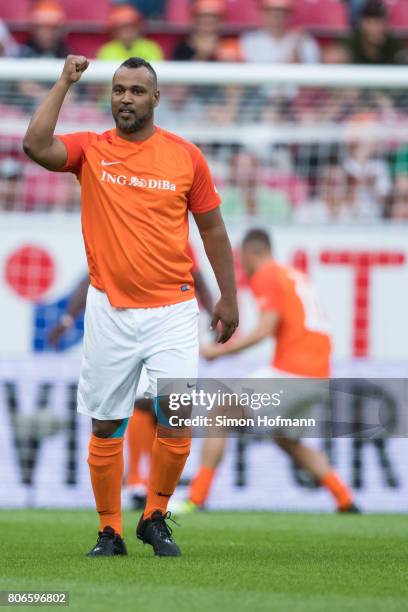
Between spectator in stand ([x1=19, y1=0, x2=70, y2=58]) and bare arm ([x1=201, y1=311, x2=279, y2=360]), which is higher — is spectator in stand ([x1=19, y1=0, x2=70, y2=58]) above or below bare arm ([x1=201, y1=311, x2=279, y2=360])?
above

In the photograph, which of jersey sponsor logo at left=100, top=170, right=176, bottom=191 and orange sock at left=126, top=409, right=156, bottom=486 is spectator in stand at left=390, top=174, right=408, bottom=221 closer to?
orange sock at left=126, top=409, right=156, bottom=486

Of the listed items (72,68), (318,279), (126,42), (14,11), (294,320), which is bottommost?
(294,320)

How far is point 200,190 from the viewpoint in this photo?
6.38m

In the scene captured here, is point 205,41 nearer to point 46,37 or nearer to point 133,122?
point 46,37

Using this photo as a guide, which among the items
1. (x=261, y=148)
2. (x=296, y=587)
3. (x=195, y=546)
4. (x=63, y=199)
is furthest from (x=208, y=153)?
(x=296, y=587)

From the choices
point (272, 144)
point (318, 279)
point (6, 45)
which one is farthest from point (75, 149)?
point (6, 45)

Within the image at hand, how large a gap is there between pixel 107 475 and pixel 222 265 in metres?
1.11

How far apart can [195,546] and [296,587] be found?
180 centimetres

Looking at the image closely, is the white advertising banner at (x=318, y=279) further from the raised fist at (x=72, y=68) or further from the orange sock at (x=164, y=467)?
the raised fist at (x=72, y=68)

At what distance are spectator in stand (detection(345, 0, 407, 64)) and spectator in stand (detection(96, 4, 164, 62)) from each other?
1.91 m

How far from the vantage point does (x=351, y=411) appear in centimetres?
776

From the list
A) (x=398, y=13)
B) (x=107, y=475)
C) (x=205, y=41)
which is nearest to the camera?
(x=107, y=475)

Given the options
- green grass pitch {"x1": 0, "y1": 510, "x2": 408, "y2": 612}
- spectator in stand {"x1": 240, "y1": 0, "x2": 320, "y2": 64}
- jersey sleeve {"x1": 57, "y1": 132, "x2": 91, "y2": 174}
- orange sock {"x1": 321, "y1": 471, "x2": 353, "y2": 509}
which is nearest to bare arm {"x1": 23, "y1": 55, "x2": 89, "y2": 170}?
jersey sleeve {"x1": 57, "y1": 132, "x2": 91, "y2": 174}

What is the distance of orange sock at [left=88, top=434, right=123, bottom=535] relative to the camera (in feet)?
20.8
